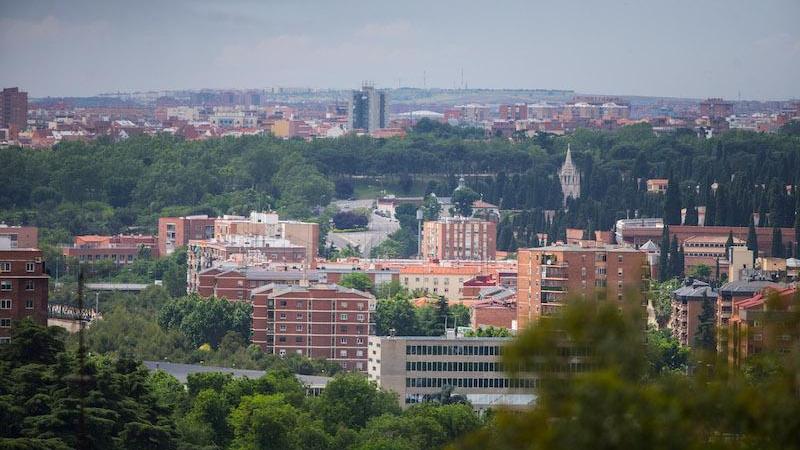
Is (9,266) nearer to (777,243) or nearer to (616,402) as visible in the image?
(616,402)

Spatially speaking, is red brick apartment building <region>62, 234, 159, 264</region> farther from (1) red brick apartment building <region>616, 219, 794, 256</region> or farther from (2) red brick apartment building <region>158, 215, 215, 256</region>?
(1) red brick apartment building <region>616, 219, 794, 256</region>

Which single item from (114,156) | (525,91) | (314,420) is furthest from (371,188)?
(525,91)

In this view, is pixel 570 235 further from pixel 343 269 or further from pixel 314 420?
pixel 314 420

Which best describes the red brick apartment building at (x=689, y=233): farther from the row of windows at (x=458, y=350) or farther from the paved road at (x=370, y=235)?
the row of windows at (x=458, y=350)

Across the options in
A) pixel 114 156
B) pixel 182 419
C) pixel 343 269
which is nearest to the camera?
pixel 182 419

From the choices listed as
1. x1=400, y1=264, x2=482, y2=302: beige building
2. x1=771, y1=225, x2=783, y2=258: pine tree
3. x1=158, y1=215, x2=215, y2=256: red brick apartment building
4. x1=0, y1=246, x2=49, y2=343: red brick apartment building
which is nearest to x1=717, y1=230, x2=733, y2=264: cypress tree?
x1=771, y1=225, x2=783, y2=258: pine tree

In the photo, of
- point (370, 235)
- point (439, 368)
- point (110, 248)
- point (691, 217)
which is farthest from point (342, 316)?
point (370, 235)
